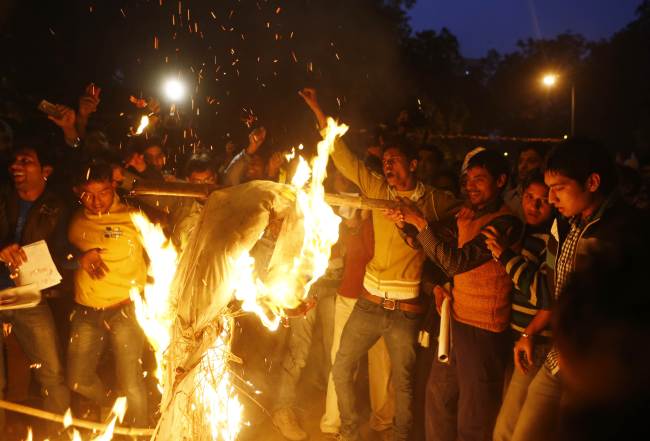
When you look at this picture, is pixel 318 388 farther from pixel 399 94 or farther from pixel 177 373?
pixel 399 94

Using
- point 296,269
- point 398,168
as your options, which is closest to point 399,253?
point 398,168

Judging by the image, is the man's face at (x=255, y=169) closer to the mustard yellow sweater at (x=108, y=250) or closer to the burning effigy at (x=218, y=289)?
the mustard yellow sweater at (x=108, y=250)

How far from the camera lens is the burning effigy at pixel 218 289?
256cm

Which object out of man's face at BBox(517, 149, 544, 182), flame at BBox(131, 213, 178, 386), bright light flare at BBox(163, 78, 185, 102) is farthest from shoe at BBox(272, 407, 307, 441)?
bright light flare at BBox(163, 78, 185, 102)

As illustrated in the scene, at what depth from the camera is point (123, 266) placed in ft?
14.9

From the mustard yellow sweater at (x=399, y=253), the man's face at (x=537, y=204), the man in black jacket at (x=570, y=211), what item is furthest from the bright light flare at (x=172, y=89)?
the man in black jacket at (x=570, y=211)

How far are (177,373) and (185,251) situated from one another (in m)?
0.68

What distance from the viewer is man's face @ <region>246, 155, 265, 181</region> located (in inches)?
249

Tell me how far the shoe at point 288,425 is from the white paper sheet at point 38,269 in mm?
2528

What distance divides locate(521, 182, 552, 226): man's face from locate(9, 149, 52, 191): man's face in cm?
443

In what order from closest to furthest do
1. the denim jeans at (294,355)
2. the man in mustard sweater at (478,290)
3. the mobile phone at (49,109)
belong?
the man in mustard sweater at (478,290), the denim jeans at (294,355), the mobile phone at (49,109)

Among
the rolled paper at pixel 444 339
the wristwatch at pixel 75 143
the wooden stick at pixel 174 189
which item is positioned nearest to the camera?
the wooden stick at pixel 174 189

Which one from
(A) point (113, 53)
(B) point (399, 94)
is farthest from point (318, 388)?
(B) point (399, 94)

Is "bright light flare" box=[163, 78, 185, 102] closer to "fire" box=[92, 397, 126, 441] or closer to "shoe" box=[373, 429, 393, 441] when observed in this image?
"fire" box=[92, 397, 126, 441]
